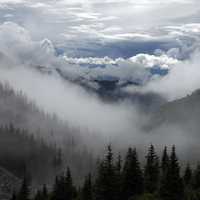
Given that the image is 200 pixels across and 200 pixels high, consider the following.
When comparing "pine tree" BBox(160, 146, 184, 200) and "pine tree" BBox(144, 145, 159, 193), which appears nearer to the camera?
"pine tree" BBox(160, 146, 184, 200)

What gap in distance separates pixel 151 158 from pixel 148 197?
33852mm

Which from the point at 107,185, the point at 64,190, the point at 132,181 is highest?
the point at 132,181

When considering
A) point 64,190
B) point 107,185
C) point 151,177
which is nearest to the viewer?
point 107,185

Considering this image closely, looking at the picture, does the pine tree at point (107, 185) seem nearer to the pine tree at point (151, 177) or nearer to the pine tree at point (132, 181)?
the pine tree at point (132, 181)

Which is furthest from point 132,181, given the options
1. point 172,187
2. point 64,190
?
point 64,190

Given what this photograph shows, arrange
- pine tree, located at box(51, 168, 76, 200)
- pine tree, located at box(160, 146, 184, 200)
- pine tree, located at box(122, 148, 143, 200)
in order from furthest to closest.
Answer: pine tree, located at box(51, 168, 76, 200), pine tree, located at box(122, 148, 143, 200), pine tree, located at box(160, 146, 184, 200)

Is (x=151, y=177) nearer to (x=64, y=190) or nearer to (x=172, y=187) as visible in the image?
(x=64, y=190)

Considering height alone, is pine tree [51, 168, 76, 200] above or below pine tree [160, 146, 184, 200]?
below

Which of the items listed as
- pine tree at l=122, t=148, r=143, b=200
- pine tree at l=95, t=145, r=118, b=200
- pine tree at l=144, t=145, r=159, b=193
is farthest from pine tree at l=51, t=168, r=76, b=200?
pine tree at l=144, t=145, r=159, b=193

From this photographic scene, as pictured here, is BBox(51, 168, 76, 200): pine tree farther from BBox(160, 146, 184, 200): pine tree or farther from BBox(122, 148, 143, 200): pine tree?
BBox(160, 146, 184, 200): pine tree

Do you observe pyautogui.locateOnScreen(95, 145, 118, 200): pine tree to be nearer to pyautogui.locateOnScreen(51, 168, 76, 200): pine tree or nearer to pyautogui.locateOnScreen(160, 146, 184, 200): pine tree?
pyautogui.locateOnScreen(51, 168, 76, 200): pine tree

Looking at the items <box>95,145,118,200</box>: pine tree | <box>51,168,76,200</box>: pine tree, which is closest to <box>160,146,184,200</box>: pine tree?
<box>95,145,118,200</box>: pine tree

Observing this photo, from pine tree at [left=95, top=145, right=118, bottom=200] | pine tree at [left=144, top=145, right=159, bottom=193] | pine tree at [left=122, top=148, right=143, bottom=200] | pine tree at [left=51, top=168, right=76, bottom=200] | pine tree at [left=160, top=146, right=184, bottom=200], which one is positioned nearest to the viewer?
pine tree at [left=160, top=146, right=184, bottom=200]

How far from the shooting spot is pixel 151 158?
118312 millimetres
